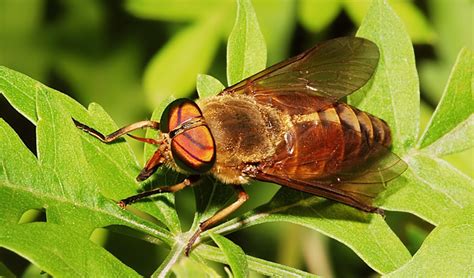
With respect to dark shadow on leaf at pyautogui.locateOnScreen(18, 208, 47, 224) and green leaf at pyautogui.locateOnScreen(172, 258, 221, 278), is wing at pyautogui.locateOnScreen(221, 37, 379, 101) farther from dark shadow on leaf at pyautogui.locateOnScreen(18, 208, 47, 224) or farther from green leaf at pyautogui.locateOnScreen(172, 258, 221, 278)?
green leaf at pyautogui.locateOnScreen(172, 258, 221, 278)

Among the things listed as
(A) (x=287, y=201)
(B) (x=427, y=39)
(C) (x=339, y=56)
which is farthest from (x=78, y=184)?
(B) (x=427, y=39)

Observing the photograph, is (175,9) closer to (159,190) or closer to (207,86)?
(207,86)

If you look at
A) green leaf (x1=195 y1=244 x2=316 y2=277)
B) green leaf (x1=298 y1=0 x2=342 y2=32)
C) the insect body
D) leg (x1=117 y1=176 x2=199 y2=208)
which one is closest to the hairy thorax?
the insect body

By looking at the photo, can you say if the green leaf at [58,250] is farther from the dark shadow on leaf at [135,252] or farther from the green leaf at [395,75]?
the dark shadow on leaf at [135,252]

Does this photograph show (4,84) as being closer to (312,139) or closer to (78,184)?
(78,184)


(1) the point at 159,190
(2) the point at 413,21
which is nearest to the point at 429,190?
(1) the point at 159,190

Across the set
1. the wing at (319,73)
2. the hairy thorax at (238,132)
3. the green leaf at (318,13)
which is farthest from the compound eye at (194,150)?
the green leaf at (318,13)
